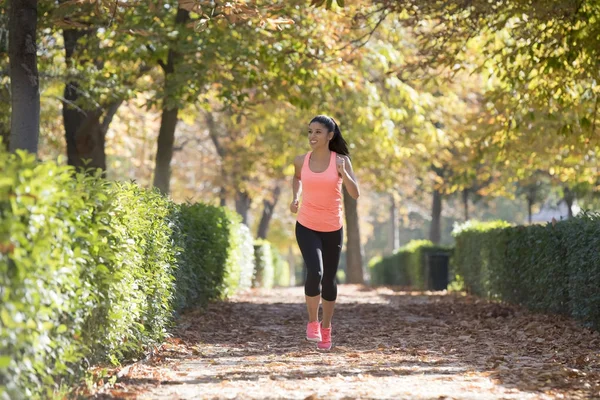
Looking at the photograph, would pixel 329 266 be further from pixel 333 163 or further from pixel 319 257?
pixel 333 163

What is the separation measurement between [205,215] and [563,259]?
528 cm

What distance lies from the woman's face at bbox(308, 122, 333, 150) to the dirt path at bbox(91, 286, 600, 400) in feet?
6.52

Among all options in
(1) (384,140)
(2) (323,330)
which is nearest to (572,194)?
(1) (384,140)

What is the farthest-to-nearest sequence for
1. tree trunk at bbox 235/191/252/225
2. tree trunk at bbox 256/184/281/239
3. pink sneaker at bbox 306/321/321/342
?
tree trunk at bbox 256/184/281/239
tree trunk at bbox 235/191/252/225
pink sneaker at bbox 306/321/321/342

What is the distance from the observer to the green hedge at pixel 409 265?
83.3 feet

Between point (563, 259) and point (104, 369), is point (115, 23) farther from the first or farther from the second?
point (104, 369)

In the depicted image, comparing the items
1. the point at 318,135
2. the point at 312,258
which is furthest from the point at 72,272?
the point at 318,135

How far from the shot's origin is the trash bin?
942 inches

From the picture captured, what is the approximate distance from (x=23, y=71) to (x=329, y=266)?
3.70 m

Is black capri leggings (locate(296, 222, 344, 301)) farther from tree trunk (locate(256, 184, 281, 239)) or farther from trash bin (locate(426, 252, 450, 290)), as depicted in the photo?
tree trunk (locate(256, 184, 281, 239))

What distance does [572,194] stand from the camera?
34938 millimetres

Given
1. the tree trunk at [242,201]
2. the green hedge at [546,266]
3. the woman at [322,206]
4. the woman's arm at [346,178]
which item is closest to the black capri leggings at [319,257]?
the woman at [322,206]

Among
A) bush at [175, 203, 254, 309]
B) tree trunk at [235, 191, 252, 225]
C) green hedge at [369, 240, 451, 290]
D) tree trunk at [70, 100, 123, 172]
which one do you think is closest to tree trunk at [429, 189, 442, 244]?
green hedge at [369, 240, 451, 290]

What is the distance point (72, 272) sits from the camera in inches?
211
